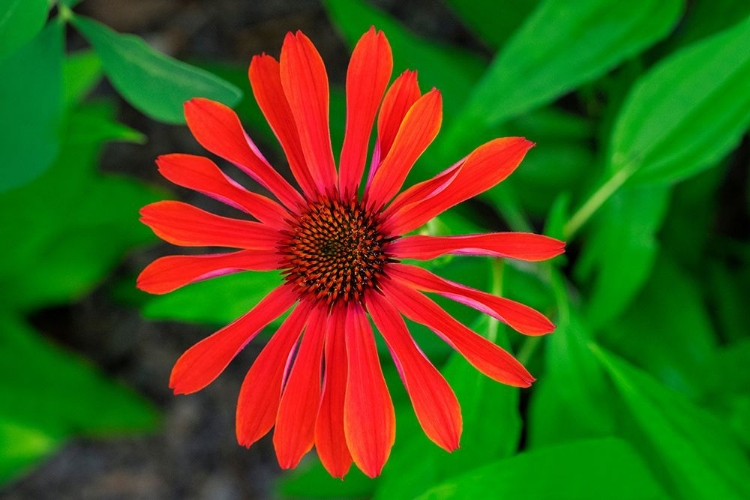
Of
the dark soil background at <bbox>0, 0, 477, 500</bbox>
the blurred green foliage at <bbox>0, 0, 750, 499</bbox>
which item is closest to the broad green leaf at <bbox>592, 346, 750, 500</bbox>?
the blurred green foliage at <bbox>0, 0, 750, 499</bbox>

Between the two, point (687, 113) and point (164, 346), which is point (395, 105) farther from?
point (164, 346)

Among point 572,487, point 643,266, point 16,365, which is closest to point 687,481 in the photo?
point 572,487

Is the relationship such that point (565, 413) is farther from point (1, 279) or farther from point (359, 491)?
point (1, 279)

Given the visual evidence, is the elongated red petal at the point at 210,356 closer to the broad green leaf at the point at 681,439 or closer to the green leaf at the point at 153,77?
the green leaf at the point at 153,77

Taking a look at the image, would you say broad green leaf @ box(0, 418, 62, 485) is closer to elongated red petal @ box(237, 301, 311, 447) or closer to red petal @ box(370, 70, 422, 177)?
elongated red petal @ box(237, 301, 311, 447)

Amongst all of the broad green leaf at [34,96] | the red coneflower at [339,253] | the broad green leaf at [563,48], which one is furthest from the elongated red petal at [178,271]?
the broad green leaf at [563,48]

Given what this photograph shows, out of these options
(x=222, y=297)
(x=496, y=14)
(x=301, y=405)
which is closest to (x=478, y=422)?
(x=301, y=405)
